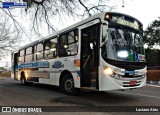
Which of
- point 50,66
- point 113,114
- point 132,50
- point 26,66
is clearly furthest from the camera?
point 26,66

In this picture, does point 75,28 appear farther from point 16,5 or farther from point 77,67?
point 16,5

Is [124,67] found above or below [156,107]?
above

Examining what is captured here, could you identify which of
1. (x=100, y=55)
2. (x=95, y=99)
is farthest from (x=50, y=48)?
(x=100, y=55)

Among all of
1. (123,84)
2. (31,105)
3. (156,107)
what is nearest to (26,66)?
(31,105)

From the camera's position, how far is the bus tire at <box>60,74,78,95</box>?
11.3 metres

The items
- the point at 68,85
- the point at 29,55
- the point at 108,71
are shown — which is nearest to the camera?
the point at 108,71

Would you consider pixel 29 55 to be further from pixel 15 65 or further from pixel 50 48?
pixel 15 65

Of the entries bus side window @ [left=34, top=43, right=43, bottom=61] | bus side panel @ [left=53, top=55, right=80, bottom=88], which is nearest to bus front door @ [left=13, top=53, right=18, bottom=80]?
bus side window @ [left=34, top=43, right=43, bottom=61]

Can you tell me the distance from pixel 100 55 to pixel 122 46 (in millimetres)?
909

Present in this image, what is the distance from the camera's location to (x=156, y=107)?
8531mm

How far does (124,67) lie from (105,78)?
2.70 feet

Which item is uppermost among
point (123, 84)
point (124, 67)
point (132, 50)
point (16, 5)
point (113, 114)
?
point (16, 5)

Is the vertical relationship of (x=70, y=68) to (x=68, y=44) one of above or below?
below

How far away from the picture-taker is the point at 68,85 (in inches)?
460
